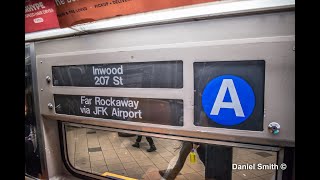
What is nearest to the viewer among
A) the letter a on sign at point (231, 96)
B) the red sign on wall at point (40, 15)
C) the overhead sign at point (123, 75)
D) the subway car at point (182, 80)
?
the subway car at point (182, 80)

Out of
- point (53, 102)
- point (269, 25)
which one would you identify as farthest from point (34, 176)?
point (269, 25)

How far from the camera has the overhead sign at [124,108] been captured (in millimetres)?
1525

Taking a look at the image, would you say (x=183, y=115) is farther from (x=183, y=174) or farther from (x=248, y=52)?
(x=183, y=174)

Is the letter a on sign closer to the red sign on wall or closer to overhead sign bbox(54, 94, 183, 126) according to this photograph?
overhead sign bbox(54, 94, 183, 126)

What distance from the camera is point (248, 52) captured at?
49.2 inches

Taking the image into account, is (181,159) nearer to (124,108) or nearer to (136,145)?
(124,108)

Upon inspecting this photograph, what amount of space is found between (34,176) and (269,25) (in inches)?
108

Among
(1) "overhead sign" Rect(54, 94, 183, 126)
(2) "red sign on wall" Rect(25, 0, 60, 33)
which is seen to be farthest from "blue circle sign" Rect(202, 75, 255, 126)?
(2) "red sign on wall" Rect(25, 0, 60, 33)

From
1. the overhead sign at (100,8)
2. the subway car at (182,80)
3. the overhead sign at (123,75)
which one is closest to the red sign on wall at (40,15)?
the subway car at (182,80)

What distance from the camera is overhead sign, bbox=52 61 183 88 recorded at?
1497 mm

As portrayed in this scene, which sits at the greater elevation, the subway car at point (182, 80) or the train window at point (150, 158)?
the subway car at point (182, 80)

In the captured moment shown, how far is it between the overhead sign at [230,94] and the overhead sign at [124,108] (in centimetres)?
18

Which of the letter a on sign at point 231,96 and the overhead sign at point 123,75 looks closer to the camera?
the letter a on sign at point 231,96

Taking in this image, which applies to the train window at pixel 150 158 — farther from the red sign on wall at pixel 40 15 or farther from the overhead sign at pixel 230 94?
the red sign on wall at pixel 40 15
